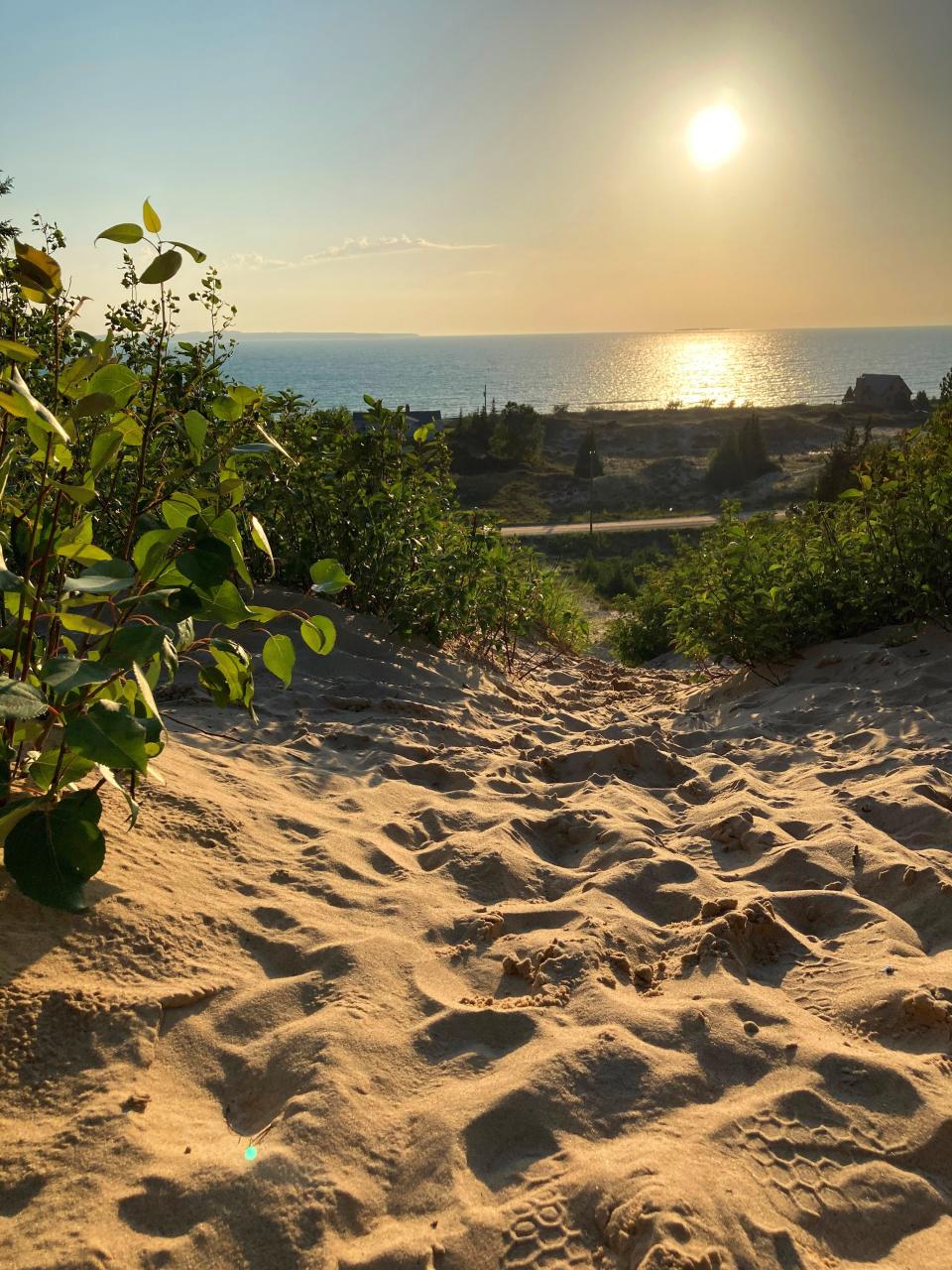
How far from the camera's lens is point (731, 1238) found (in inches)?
48.1

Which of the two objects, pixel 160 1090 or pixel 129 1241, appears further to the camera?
pixel 160 1090

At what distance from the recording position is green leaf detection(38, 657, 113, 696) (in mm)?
1205

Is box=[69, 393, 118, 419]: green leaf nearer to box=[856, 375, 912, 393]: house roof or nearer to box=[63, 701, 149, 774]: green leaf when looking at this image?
box=[63, 701, 149, 774]: green leaf

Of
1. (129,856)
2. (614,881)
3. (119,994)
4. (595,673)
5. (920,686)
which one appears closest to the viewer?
(119,994)

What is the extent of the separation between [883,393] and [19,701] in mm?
79627

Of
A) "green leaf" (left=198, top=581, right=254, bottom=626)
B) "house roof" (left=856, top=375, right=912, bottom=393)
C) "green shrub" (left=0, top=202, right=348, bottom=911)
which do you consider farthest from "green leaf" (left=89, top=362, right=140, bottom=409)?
"house roof" (left=856, top=375, right=912, bottom=393)

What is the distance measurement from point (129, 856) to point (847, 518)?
561 centimetres

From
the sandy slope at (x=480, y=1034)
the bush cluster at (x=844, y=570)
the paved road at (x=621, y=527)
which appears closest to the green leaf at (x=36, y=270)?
the sandy slope at (x=480, y=1034)

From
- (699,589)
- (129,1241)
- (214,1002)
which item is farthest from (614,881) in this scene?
(699,589)

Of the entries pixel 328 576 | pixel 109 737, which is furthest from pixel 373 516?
pixel 109 737

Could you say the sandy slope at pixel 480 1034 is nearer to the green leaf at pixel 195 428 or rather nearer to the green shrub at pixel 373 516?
the green leaf at pixel 195 428

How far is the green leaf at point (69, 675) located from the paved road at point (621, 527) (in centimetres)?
3048

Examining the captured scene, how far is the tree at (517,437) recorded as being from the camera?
49812mm

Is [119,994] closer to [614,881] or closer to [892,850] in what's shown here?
[614,881]
